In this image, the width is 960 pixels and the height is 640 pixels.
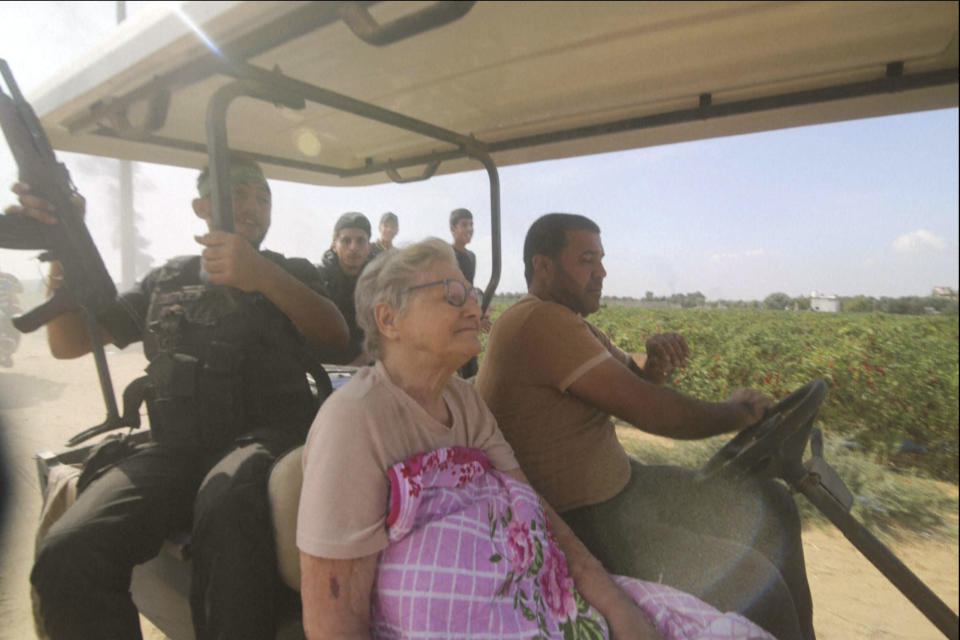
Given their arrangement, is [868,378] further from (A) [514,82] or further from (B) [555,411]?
(A) [514,82]

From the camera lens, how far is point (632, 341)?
33.8 ft

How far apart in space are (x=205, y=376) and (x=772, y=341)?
8625 mm

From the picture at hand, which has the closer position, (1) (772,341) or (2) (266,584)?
(2) (266,584)

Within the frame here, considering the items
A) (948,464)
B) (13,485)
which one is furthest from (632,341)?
(13,485)

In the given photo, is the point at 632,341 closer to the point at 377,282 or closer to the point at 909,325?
the point at 909,325

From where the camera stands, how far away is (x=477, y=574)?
50.1 inches

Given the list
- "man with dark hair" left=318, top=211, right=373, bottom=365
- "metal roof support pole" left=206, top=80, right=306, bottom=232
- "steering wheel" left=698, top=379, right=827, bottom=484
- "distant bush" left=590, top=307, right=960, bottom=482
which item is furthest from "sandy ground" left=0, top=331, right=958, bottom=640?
"man with dark hair" left=318, top=211, right=373, bottom=365

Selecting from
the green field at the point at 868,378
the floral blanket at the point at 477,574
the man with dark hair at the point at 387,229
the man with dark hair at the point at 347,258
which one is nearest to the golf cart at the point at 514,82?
the floral blanket at the point at 477,574

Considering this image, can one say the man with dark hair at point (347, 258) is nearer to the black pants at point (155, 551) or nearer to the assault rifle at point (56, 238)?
the assault rifle at point (56, 238)

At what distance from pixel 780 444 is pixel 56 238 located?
232 cm

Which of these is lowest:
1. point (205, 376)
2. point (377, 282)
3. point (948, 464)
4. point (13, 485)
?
point (948, 464)

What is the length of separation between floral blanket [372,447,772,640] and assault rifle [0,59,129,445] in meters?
1.20

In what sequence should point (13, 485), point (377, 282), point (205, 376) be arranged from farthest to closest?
point (13, 485), point (205, 376), point (377, 282)

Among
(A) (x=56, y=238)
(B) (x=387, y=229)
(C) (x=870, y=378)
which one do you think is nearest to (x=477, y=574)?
(A) (x=56, y=238)
